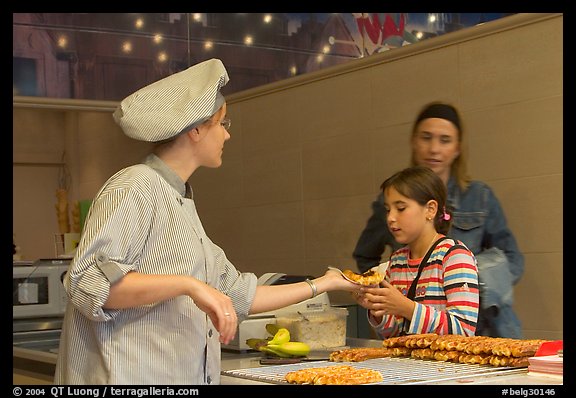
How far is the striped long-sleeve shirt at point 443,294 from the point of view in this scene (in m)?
2.31

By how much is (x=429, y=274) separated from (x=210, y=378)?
837 mm

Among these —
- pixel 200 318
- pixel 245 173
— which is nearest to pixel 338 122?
pixel 245 173

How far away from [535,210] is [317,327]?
128cm

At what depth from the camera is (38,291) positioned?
4.03 metres

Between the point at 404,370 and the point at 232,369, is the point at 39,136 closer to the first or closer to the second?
the point at 232,369

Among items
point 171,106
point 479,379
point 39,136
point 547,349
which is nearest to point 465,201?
point 547,349

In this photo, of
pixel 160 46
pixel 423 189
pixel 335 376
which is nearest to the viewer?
pixel 335 376

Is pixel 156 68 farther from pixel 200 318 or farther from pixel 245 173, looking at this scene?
pixel 200 318

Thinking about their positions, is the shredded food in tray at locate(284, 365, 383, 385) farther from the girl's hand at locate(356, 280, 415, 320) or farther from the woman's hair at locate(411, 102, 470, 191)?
the woman's hair at locate(411, 102, 470, 191)

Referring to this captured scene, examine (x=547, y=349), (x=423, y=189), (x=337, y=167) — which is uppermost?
(x=337, y=167)

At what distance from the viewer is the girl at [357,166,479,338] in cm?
230

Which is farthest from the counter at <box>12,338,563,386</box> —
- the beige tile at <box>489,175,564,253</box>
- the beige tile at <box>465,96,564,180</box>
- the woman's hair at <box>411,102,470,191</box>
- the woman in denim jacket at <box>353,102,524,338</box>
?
the beige tile at <box>465,96,564,180</box>

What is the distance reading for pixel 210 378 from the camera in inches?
72.5
